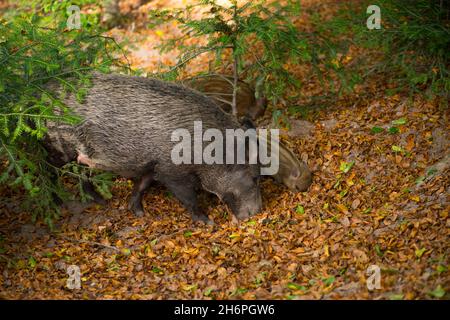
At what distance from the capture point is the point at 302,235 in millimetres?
5445

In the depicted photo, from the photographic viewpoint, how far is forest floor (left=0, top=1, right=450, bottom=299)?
4.64 meters

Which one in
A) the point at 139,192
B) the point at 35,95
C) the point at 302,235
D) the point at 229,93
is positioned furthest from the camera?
the point at 229,93

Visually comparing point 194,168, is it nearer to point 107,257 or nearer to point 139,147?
point 139,147

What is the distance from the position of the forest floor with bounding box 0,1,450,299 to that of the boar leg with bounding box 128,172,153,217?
0.10 metres

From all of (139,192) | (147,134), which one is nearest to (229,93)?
(147,134)

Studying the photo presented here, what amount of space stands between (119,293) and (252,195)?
199cm

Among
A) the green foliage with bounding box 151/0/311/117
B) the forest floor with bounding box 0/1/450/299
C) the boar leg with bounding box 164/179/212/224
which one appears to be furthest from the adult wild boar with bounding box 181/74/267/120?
the boar leg with bounding box 164/179/212/224

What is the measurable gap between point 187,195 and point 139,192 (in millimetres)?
636

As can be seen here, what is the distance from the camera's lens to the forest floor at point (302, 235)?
15.2ft

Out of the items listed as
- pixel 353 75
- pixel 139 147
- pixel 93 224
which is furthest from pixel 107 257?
pixel 353 75

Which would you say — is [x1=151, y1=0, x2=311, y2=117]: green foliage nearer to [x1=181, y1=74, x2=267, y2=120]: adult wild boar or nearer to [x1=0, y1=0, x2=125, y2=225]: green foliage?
[x1=181, y1=74, x2=267, y2=120]: adult wild boar

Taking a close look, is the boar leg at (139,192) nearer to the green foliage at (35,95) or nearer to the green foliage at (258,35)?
the green foliage at (35,95)

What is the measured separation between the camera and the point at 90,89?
5.61 m

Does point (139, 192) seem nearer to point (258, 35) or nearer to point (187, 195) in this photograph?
point (187, 195)
